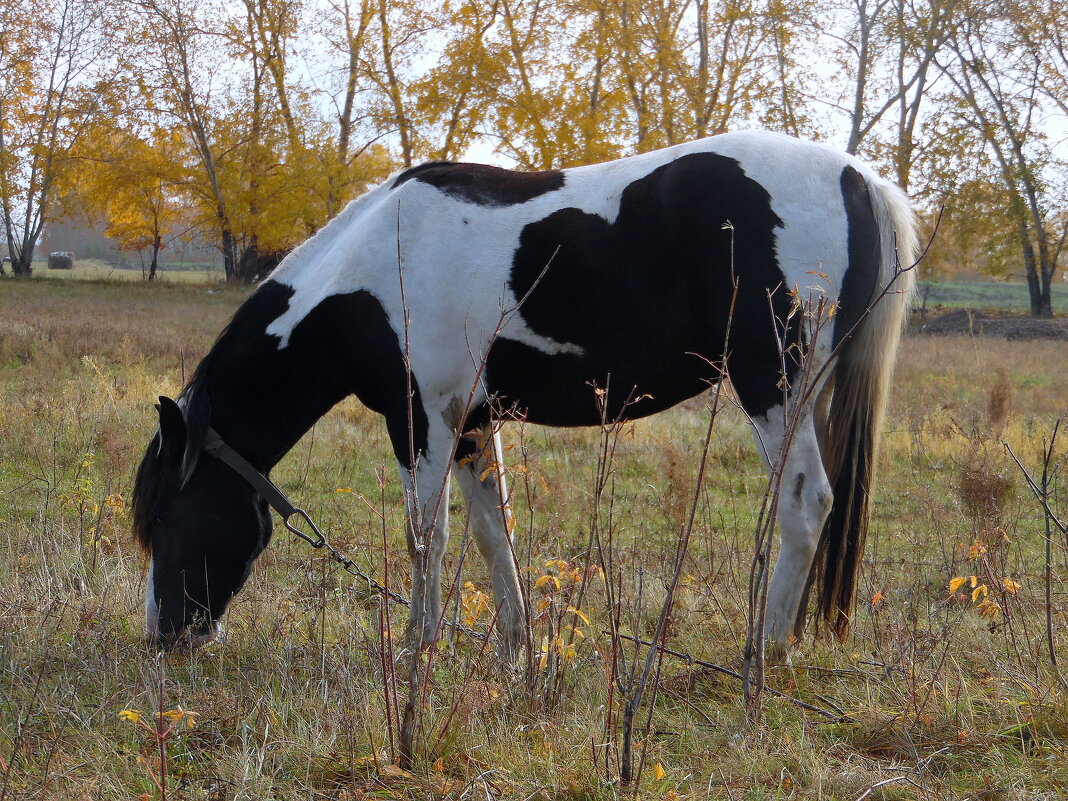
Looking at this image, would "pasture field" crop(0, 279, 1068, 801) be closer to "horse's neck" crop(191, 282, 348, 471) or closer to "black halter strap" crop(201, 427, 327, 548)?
"horse's neck" crop(191, 282, 348, 471)

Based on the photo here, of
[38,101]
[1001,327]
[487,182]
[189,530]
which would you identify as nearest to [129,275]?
[38,101]

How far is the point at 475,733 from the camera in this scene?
2271 mm

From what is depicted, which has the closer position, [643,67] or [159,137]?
[643,67]

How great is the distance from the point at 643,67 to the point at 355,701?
19385mm

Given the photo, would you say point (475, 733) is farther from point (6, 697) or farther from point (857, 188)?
point (857, 188)

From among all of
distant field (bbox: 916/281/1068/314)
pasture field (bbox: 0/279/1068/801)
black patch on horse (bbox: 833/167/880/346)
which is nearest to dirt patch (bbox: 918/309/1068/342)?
distant field (bbox: 916/281/1068/314)

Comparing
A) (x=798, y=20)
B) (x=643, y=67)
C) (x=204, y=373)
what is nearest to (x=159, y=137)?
(x=643, y=67)

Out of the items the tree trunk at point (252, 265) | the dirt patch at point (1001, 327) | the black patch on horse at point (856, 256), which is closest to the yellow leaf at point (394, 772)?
the black patch on horse at point (856, 256)

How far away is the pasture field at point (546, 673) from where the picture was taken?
7.00ft

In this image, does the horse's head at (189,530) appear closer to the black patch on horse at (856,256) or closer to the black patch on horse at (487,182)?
the black patch on horse at (487,182)

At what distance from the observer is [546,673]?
2529 millimetres

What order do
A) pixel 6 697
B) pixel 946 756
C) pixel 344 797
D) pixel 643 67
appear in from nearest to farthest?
pixel 344 797, pixel 946 756, pixel 6 697, pixel 643 67

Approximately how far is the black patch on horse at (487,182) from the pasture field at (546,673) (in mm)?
965

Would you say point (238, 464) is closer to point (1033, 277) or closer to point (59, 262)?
point (1033, 277)
